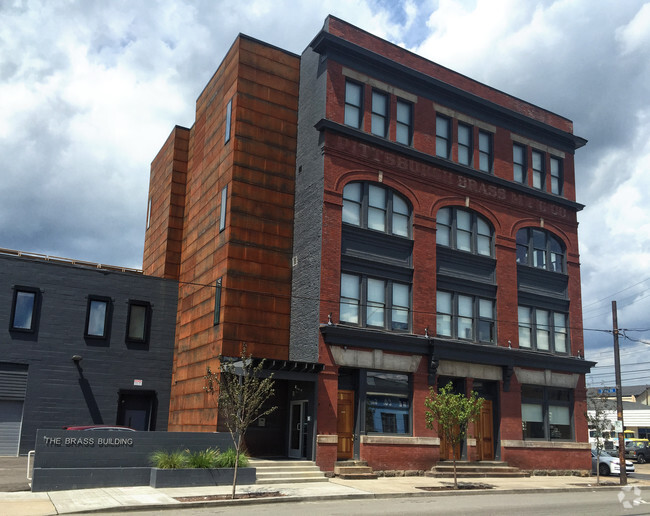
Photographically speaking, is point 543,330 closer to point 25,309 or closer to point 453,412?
point 453,412

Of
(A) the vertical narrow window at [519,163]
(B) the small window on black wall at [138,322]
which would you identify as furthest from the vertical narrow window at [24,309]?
(A) the vertical narrow window at [519,163]

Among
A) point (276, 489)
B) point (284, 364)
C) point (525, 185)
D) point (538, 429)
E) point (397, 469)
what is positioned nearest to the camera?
point (276, 489)

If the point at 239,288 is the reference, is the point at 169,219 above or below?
above

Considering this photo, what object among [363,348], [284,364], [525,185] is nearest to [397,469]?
[363,348]

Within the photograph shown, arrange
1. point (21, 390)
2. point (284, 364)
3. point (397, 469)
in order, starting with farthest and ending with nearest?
1. point (21, 390)
2. point (397, 469)
3. point (284, 364)

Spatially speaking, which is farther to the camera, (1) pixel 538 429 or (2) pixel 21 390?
(1) pixel 538 429

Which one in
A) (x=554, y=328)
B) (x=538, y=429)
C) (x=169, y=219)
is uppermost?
(x=169, y=219)

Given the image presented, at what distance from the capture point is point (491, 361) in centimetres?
3064

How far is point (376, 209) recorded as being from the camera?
29.4 meters

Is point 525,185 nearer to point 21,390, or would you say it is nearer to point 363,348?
point 363,348

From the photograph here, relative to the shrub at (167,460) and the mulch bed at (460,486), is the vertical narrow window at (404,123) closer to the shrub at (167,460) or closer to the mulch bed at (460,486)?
the mulch bed at (460,486)

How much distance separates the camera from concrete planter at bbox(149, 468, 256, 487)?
20.6m

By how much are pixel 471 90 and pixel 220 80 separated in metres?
12.6

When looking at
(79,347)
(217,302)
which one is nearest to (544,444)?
(217,302)
